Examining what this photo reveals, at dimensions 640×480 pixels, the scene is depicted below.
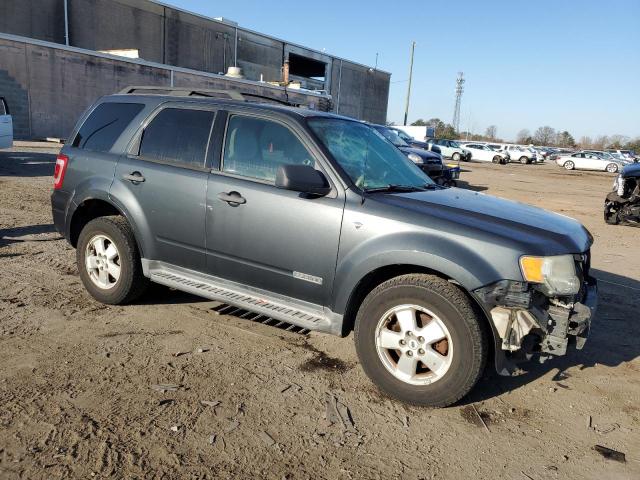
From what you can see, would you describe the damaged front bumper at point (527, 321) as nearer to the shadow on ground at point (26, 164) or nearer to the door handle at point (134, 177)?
the door handle at point (134, 177)

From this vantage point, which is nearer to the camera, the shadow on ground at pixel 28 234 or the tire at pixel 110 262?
the tire at pixel 110 262

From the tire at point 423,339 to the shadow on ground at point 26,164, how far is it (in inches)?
492

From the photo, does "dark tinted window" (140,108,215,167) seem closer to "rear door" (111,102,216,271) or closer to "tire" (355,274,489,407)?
"rear door" (111,102,216,271)

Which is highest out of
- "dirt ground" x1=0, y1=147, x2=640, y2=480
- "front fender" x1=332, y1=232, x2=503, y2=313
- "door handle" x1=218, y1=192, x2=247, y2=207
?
"door handle" x1=218, y1=192, x2=247, y2=207

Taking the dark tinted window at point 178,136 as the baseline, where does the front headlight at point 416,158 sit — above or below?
below

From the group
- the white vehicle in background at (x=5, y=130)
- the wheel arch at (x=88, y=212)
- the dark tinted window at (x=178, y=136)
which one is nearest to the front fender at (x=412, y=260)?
the dark tinted window at (x=178, y=136)

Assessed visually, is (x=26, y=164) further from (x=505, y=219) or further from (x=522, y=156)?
(x=522, y=156)

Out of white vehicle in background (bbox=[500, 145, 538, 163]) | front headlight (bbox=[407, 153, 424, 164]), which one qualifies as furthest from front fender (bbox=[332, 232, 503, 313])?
white vehicle in background (bbox=[500, 145, 538, 163])

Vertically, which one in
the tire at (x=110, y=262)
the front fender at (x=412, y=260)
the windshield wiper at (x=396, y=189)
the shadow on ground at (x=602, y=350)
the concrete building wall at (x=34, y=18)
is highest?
the concrete building wall at (x=34, y=18)

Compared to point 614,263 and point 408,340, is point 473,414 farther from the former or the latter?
point 614,263

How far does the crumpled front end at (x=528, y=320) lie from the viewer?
3066 millimetres

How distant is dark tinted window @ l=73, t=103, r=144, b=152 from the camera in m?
4.82

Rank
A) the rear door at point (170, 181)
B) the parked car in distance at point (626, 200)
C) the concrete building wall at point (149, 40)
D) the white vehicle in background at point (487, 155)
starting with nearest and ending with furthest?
the rear door at point (170, 181) < the parked car in distance at point (626, 200) < the concrete building wall at point (149, 40) < the white vehicle in background at point (487, 155)

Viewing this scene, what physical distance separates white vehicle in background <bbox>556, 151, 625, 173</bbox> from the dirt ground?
39.7 meters
